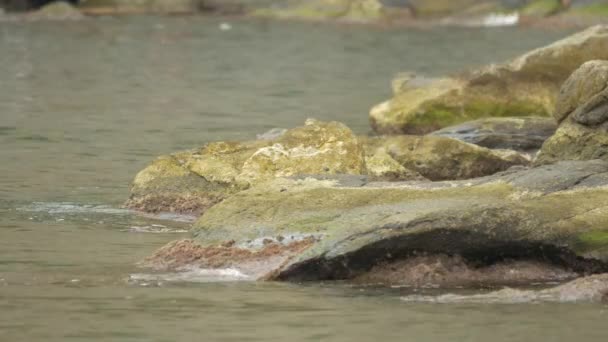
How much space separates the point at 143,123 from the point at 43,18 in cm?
3111

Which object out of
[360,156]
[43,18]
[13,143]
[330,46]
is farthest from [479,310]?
[43,18]

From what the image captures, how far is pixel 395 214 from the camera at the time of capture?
506 inches

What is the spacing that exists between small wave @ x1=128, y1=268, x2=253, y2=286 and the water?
3 cm

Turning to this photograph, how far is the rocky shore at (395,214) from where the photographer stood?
1262 centimetres

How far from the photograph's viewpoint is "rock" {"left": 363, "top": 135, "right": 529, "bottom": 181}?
59.0 feet

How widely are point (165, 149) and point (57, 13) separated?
35.5 meters

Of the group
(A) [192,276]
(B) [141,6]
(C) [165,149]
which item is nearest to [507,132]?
(C) [165,149]

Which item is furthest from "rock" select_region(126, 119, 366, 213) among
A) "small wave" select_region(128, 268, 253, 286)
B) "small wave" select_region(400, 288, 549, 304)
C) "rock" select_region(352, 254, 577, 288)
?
"small wave" select_region(400, 288, 549, 304)

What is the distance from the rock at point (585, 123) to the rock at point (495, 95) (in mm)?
6187

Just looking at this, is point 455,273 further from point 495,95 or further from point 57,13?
point 57,13

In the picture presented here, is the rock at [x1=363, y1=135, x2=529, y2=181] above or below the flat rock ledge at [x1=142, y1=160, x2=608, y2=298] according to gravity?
above

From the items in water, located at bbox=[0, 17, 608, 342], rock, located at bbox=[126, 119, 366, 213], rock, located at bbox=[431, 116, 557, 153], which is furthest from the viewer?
rock, located at bbox=[431, 116, 557, 153]

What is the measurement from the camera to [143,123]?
2741 centimetres

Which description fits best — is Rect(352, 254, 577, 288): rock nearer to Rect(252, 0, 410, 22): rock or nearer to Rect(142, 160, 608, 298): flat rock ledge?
Rect(142, 160, 608, 298): flat rock ledge
